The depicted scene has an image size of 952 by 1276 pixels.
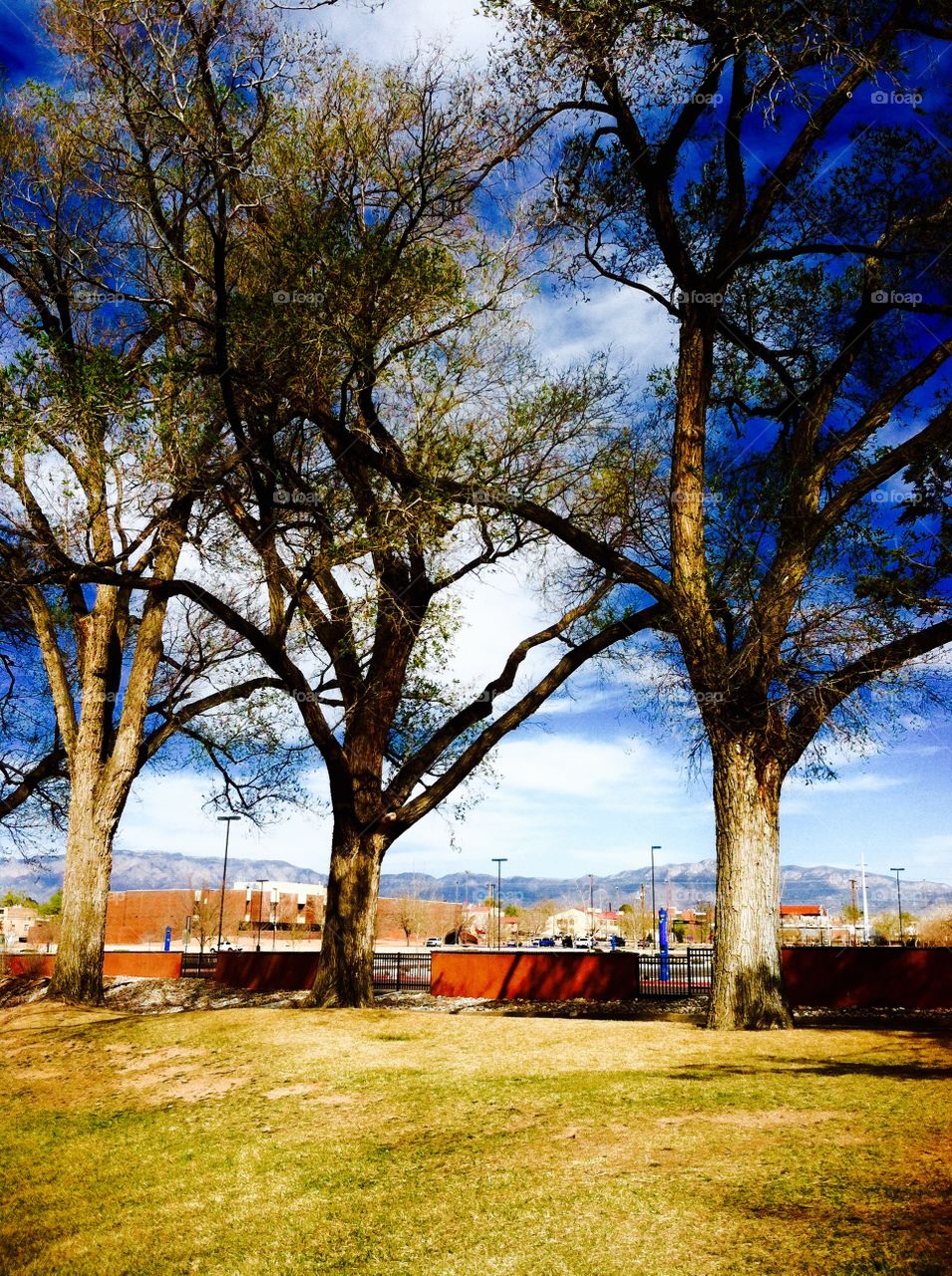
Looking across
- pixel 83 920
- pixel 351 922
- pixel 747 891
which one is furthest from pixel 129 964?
pixel 747 891

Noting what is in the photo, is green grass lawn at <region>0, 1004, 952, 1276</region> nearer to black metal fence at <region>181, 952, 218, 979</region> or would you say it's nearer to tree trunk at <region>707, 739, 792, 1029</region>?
tree trunk at <region>707, 739, 792, 1029</region>

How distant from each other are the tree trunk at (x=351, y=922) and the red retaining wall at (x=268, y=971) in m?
7.46

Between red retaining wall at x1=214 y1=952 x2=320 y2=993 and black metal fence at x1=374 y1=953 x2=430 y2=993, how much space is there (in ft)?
9.29

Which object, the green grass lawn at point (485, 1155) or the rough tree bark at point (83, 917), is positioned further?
the rough tree bark at point (83, 917)

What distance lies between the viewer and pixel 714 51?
14594mm

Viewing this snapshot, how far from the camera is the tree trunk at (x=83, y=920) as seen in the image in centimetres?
1853

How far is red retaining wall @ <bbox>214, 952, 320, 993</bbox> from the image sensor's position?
24578 mm

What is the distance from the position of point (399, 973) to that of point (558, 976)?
7.18 metres

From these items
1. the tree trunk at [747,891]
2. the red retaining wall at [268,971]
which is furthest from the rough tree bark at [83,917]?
the tree trunk at [747,891]

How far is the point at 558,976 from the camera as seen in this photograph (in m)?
22.0

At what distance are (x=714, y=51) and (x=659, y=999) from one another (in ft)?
60.3

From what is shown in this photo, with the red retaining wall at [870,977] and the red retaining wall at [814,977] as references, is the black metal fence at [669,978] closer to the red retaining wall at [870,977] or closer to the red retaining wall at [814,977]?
the red retaining wall at [814,977]

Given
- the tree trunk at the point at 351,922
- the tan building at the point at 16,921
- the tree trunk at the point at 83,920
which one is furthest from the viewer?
the tan building at the point at 16,921

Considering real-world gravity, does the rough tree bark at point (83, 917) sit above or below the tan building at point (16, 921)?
above
